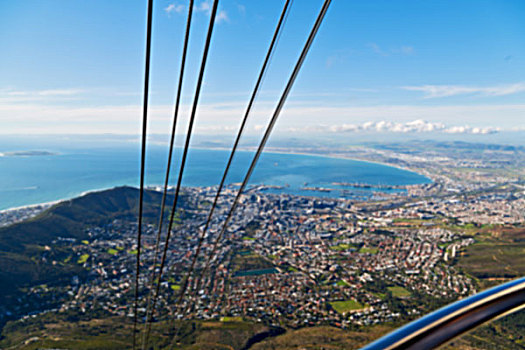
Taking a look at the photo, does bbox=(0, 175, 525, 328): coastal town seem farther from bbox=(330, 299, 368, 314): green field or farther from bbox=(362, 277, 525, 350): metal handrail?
bbox=(362, 277, 525, 350): metal handrail

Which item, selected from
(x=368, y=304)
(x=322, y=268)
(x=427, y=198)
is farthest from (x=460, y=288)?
(x=427, y=198)

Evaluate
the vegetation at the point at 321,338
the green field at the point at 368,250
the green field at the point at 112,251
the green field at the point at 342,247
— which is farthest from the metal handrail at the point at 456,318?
the green field at the point at 112,251

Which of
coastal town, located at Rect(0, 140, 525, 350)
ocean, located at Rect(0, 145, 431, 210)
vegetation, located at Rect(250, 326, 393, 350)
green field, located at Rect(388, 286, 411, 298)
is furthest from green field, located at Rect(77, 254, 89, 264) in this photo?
green field, located at Rect(388, 286, 411, 298)

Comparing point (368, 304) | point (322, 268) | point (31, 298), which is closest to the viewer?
point (368, 304)

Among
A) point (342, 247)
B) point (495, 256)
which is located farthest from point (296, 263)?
point (495, 256)

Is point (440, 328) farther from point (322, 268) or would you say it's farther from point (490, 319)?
point (322, 268)
